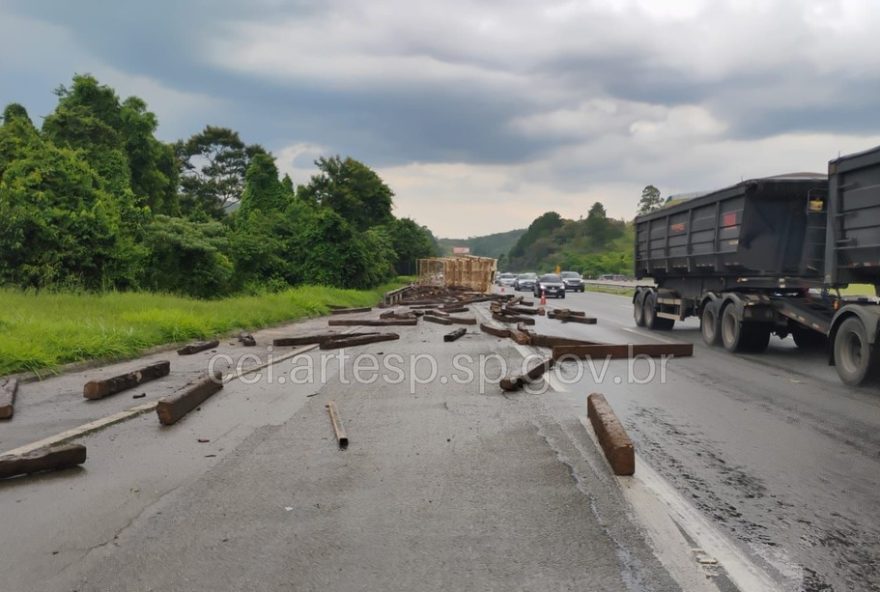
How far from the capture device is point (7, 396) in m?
8.22

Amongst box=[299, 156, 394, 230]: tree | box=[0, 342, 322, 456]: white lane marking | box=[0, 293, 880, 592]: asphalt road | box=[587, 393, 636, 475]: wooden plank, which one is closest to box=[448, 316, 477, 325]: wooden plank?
box=[0, 293, 880, 592]: asphalt road

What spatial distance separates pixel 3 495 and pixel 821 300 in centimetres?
1244

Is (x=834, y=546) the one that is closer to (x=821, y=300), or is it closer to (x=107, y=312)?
(x=821, y=300)

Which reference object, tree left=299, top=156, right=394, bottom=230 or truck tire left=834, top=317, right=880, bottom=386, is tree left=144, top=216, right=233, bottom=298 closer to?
truck tire left=834, top=317, right=880, bottom=386

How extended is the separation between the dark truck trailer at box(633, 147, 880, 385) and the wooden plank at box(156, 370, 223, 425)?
857cm

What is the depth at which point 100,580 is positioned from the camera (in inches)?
143

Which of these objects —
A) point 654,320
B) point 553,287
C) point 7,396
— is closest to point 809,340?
point 654,320

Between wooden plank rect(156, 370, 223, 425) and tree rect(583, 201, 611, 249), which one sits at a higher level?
tree rect(583, 201, 611, 249)

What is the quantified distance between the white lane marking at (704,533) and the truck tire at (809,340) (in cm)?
995

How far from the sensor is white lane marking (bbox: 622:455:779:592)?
11.9 feet

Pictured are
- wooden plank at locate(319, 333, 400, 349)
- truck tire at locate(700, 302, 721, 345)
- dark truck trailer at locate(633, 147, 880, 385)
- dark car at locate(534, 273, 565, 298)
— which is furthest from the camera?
dark car at locate(534, 273, 565, 298)

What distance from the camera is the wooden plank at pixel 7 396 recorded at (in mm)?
7613

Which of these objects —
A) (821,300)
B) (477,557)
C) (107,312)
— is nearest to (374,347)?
(107,312)

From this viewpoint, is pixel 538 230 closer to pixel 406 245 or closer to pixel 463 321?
pixel 406 245
